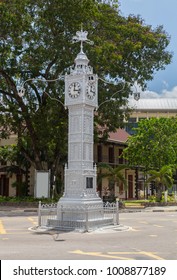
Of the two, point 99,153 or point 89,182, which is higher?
point 99,153

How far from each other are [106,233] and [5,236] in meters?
3.82

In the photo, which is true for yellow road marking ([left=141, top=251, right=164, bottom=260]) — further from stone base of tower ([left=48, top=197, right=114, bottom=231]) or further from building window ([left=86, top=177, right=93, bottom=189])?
building window ([left=86, top=177, right=93, bottom=189])

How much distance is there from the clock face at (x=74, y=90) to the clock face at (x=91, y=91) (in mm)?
413

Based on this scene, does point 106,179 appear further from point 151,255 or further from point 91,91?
point 151,255

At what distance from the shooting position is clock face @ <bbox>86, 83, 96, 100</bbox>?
59.2 ft

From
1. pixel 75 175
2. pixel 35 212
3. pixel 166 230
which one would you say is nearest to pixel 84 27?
pixel 35 212

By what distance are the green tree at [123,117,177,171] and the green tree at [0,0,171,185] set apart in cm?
780

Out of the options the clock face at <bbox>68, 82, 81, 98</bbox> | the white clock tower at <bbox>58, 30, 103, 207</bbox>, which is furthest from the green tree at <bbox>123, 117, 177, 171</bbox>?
the clock face at <bbox>68, 82, 81, 98</bbox>

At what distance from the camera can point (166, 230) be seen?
57.1ft

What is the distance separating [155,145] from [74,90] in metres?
23.4

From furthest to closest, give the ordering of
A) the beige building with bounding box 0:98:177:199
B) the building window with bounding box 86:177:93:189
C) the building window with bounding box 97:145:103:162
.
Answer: the building window with bounding box 97:145:103:162 → the beige building with bounding box 0:98:177:199 → the building window with bounding box 86:177:93:189

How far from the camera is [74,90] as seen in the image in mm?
18047

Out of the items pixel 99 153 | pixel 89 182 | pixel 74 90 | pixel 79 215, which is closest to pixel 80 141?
pixel 89 182
